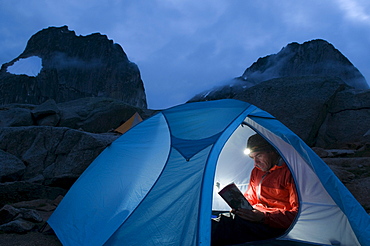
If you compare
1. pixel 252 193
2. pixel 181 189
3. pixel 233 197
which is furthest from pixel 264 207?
pixel 181 189

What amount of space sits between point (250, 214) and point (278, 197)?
539 mm

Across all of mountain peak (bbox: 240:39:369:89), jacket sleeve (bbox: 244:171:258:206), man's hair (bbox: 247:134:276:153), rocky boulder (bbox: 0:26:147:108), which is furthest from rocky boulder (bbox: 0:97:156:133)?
rocky boulder (bbox: 0:26:147:108)

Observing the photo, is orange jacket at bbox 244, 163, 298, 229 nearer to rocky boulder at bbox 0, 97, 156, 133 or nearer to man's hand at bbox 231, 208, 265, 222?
man's hand at bbox 231, 208, 265, 222

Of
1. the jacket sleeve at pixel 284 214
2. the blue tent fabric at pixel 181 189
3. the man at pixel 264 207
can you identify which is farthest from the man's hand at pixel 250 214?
the blue tent fabric at pixel 181 189

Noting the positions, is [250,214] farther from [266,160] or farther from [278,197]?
[266,160]

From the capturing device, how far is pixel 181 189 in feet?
8.69

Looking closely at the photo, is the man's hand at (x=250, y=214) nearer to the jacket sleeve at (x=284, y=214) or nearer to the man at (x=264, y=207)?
the man at (x=264, y=207)

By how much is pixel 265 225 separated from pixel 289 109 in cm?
891

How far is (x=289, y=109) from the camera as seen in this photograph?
11516mm

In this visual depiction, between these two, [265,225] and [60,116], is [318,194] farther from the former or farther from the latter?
[60,116]

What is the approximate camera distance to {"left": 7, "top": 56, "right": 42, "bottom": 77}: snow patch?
49.2 metres

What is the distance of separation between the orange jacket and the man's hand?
0.10 metres

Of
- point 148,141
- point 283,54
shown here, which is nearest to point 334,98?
point 148,141

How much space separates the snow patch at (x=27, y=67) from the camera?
4922 cm
